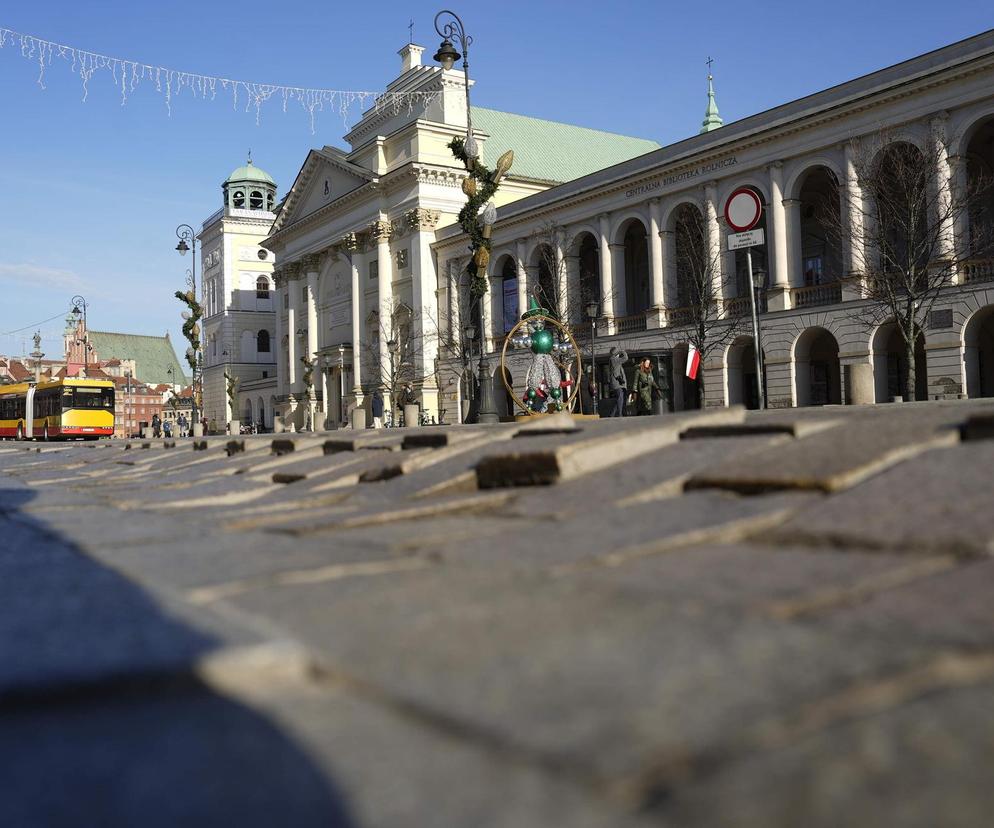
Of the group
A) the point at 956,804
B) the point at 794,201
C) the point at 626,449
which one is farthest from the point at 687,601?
the point at 794,201

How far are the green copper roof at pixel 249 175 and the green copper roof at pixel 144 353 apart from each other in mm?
61775

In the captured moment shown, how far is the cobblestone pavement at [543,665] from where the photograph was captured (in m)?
1.20

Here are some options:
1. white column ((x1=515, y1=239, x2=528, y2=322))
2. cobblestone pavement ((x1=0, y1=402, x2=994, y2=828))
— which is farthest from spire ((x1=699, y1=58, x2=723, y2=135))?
cobblestone pavement ((x1=0, y1=402, x2=994, y2=828))

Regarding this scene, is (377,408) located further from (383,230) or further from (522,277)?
(383,230)

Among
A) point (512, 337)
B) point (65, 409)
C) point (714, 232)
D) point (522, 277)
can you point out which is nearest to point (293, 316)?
point (65, 409)

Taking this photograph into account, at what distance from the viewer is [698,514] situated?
126 inches

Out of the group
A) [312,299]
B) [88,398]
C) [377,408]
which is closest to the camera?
[88,398]

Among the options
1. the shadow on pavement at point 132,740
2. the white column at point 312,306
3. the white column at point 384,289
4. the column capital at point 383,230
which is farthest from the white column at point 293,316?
the shadow on pavement at point 132,740

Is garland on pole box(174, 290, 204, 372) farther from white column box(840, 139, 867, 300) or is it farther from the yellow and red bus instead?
white column box(840, 139, 867, 300)

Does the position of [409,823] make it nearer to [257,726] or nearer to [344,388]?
[257,726]

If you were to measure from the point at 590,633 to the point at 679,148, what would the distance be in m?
37.6

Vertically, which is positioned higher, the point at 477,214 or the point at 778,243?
the point at 778,243

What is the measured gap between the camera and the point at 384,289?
54469mm

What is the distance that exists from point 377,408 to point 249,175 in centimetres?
4354
